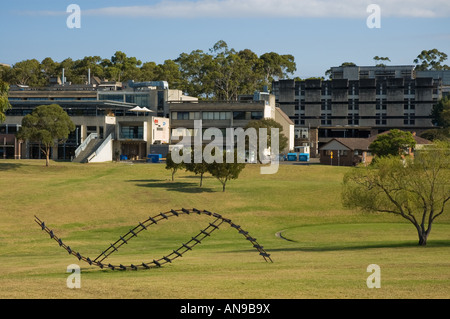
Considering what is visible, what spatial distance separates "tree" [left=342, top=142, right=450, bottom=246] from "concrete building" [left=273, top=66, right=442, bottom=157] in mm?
133116

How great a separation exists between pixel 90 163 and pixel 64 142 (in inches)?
714

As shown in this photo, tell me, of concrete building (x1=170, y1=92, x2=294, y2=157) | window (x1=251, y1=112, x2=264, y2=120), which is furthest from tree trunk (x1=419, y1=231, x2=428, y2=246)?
window (x1=251, y1=112, x2=264, y2=120)

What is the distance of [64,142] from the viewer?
12744 cm

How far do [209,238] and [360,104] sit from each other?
471ft

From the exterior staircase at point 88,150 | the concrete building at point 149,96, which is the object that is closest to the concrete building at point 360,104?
the concrete building at point 149,96

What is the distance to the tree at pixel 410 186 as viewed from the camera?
1855 inches

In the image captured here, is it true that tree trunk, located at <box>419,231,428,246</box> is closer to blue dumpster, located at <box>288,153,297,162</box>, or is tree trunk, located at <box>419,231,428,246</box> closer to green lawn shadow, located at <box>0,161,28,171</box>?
green lawn shadow, located at <box>0,161,28,171</box>

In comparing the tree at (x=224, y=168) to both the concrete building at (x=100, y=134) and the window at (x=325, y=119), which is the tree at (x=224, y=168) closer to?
the concrete building at (x=100, y=134)

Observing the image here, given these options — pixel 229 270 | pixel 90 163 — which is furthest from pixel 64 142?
pixel 229 270

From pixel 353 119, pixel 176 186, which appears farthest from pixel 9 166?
pixel 353 119

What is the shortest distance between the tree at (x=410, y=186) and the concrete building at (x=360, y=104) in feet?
437
